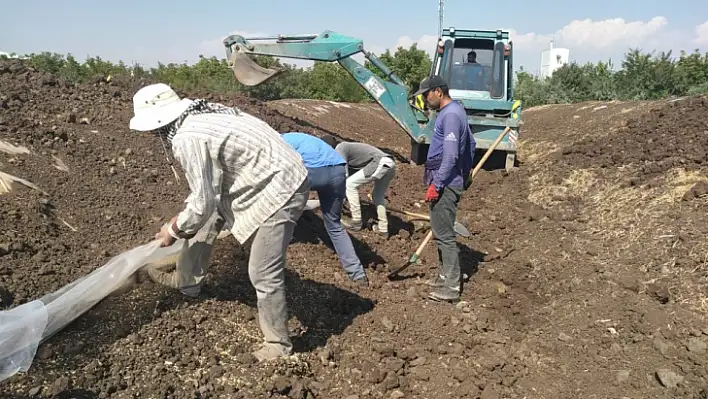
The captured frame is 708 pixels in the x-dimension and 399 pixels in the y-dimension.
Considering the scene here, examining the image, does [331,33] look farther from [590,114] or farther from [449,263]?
[590,114]

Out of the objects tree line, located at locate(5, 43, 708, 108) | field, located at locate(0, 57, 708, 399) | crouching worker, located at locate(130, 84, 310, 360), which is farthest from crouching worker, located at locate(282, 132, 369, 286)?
tree line, located at locate(5, 43, 708, 108)

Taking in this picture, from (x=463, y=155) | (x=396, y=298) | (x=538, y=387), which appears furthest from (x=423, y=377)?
(x=463, y=155)

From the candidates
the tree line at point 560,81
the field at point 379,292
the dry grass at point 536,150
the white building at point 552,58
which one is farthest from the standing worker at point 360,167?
the white building at point 552,58

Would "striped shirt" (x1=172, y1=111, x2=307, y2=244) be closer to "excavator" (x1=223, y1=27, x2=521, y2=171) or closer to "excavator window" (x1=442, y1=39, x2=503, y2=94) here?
"excavator" (x1=223, y1=27, x2=521, y2=171)

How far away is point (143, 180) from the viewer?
5820mm

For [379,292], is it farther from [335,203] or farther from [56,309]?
[56,309]

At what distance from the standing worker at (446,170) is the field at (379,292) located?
0.25m

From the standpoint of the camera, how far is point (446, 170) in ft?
14.2

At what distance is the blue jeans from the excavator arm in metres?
4.70

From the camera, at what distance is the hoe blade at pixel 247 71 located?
8.76m

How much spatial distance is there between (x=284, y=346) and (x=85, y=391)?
1.07 metres

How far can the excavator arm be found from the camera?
28.6ft

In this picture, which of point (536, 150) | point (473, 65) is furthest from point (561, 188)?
point (536, 150)

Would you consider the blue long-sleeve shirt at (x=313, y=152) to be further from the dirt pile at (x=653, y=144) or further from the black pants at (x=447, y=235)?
the dirt pile at (x=653, y=144)
